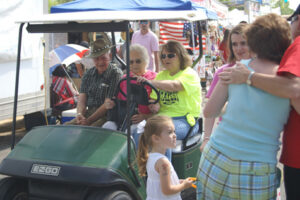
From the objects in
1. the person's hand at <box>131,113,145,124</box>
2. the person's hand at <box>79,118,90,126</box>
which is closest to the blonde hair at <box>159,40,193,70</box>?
the person's hand at <box>131,113,145,124</box>

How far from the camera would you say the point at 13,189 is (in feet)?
9.71

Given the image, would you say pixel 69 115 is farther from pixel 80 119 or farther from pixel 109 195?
pixel 109 195

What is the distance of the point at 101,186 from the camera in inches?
104

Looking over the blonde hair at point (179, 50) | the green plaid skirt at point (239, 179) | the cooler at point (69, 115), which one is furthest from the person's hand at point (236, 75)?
the cooler at point (69, 115)

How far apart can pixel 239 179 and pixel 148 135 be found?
95 cm

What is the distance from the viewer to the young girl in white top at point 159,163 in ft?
8.11

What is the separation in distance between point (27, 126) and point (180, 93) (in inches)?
168

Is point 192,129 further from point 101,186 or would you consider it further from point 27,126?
point 27,126

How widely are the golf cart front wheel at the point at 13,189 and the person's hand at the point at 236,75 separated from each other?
1.91m

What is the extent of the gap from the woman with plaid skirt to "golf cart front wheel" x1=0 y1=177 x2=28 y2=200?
1715 millimetres

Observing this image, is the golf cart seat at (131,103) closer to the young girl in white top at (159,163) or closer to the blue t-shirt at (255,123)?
the young girl in white top at (159,163)

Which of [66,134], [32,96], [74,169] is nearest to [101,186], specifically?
[74,169]

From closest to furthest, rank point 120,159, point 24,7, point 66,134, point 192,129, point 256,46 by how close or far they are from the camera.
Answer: point 256,46
point 120,159
point 66,134
point 192,129
point 24,7

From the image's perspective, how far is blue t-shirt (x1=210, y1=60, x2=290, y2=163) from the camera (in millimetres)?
1816
